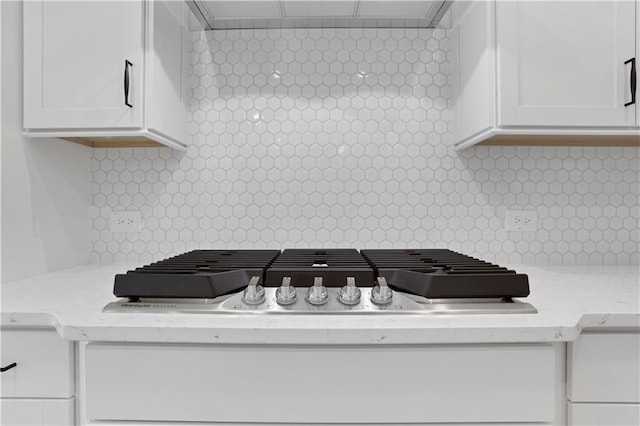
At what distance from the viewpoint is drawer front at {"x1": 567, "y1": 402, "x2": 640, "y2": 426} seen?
2.91 ft

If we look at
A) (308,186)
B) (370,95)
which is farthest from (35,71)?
(370,95)

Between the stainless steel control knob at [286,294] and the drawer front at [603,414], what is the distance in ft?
2.08

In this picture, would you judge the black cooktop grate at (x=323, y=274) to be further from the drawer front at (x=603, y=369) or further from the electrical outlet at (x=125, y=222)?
the electrical outlet at (x=125, y=222)

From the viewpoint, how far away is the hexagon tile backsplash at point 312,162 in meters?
1.68

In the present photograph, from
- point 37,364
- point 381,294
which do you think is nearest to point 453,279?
point 381,294

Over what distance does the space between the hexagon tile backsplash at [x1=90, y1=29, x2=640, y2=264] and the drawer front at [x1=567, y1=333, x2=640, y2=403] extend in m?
0.78

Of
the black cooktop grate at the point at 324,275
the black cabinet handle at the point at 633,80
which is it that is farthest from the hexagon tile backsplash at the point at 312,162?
the black cabinet handle at the point at 633,80

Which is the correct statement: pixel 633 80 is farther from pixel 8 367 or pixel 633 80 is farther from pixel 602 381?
pixel 8 367

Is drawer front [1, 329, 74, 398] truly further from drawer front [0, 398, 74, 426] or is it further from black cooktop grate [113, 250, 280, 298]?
black cooktop grate [113, 250, 280, 298]

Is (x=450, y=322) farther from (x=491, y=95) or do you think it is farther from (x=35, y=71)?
(x=35, y=71)

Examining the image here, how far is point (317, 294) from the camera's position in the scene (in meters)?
0.96

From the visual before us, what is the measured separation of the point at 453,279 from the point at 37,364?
934 millimetres

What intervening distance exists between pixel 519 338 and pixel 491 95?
2.56ft

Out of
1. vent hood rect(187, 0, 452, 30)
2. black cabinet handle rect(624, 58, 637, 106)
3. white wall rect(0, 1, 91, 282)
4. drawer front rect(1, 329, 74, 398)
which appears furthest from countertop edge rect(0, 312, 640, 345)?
vent hood rect(187, 0, 452, 30)
